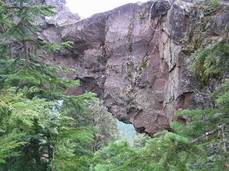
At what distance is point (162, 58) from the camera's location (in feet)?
25.8

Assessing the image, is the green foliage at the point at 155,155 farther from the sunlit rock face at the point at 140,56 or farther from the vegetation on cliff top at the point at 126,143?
the sunlit rock face at the point at 140,56

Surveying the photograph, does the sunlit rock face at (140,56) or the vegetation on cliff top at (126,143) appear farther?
the sunlit rock face at (140,56)

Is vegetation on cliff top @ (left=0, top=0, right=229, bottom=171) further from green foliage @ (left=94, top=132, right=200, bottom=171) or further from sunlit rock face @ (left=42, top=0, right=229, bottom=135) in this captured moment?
sunlit rock face @ (left=42, top=0, right=229, bottom=135)

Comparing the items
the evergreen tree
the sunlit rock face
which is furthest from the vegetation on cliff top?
the sunlit rock face

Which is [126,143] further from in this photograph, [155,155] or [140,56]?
[140,56]

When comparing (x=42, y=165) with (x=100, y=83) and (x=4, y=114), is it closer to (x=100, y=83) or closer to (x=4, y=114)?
(x=4, y=114)

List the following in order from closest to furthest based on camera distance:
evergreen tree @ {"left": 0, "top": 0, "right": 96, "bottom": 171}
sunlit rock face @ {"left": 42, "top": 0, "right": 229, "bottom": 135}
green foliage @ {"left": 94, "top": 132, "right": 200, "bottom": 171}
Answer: green foliage @ {"left": 94, "top": 132, "right": 200, "bottom": 171}, evergreen tree @ {"left": 0, "top": 0, "right": 96, "bottom": 171}, sunlit rock face @ {"left": 42, "top": 0, "right": 229, "bottom": 135}

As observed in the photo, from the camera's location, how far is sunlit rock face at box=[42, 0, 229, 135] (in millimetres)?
6695

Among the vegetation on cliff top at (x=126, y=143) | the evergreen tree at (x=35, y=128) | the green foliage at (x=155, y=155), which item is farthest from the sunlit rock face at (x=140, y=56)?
the green foliage at (x=155, y=155)

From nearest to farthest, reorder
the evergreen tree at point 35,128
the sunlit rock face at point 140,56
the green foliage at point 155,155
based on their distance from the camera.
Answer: the green foliage at point 155,155
the evergreen tree at point 35,128
the sunlit rock face at point 140,56

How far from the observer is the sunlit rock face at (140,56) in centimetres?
670

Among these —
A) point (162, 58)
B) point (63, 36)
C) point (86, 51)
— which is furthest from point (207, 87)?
point (63, 36)

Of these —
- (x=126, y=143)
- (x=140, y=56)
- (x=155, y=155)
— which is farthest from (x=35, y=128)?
(x=140, y=56)

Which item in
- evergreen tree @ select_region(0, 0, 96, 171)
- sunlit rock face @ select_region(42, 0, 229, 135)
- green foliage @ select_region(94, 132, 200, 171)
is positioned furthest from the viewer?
sunlit rock face @ select_region(42, 0, 229, 135)
